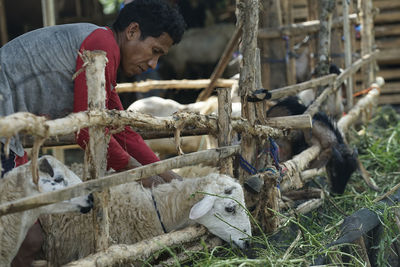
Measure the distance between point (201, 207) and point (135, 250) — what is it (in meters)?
0.66

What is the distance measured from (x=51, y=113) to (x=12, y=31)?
11513 millimetres

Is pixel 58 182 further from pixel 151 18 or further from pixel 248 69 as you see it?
pixel 248 69

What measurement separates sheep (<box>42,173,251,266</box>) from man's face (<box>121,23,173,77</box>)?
0.91 metres

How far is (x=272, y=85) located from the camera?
8.21m

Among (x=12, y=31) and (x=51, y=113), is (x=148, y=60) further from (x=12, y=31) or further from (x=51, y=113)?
(x=12, y=31)

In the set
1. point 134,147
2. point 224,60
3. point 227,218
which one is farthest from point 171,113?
point 227,218

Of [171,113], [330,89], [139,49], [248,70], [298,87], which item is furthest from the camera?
[171,113]

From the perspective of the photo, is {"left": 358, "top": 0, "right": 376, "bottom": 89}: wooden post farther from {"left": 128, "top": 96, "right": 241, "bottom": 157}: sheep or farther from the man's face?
the man's face

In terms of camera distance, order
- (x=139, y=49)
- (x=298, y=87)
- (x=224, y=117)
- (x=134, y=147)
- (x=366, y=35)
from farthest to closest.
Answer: (x=366, y=35)
(x=298, y=87)
(x=134, y=147)
(x=224, y=117)
(x=139, y=49)

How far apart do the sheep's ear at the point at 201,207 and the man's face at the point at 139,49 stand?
1006mm

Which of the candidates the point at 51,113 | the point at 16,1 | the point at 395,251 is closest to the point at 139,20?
the point at 51,113

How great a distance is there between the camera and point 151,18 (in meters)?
3.47

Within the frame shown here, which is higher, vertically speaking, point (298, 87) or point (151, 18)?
point (151, 18)

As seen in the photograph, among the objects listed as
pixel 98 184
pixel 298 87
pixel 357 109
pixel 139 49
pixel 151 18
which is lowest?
pixel 357 109
